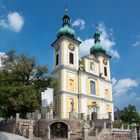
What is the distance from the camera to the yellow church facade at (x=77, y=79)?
45094 mm

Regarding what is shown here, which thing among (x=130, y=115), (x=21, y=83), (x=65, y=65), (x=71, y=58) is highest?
(x=71, y=58)

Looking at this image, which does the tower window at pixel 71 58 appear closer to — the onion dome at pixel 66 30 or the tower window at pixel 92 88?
the onion dome at pixel 66 30

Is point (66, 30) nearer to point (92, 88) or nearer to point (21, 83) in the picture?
point (92, 88)

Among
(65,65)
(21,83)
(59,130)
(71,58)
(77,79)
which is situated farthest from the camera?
(71,58)

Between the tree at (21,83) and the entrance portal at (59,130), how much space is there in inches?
246

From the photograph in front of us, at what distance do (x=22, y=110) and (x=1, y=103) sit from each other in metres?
3.04

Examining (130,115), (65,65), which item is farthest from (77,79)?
(130,115)

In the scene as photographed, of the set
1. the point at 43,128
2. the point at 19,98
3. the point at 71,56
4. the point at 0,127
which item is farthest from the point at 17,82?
the point at 71,56

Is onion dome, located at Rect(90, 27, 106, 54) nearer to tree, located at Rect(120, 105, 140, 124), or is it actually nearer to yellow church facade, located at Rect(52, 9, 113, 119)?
yellow church facade, located at Rect(52, 9, 113, 119)

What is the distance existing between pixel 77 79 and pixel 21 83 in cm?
1440

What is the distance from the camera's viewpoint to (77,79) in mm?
47750

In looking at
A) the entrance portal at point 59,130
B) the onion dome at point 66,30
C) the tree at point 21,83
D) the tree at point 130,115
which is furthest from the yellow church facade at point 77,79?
the entrance portal at point 59,130

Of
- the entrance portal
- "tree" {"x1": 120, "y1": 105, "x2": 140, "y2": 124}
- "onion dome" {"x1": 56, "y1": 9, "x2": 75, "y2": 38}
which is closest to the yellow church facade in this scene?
"onion dome" {"x1": 56, "y1": 9, "x2": 75, "y2": 38}

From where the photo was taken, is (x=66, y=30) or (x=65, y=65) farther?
(x=66, y=30)
